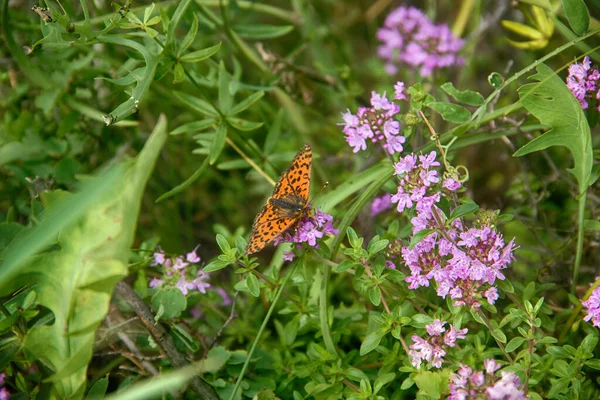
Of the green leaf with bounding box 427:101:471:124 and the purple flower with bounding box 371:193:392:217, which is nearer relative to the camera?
the green leaf with bounding box 427:101:471:124

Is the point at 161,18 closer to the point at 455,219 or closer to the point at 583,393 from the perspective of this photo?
the point at 455,219

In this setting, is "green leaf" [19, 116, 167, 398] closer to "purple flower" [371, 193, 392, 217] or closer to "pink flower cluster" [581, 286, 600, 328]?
"purple flower" [371, 193, 392, 217]

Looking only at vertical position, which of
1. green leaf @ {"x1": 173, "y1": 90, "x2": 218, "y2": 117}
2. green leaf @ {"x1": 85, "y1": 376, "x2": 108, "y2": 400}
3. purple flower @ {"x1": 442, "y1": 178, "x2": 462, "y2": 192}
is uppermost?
green leaf @ {"x1": 173, "y1": 90, "x2": 218, "y2": 117}

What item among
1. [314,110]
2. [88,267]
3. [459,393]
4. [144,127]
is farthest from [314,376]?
[144,127]

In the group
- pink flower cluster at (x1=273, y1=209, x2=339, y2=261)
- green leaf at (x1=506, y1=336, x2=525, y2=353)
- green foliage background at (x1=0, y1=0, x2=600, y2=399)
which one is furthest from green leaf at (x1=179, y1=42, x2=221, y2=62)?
green leaf at (x1=506, y1=336, x2=525, y2=353)

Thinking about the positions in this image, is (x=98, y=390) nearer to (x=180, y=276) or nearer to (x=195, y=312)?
(x=180, y=276)

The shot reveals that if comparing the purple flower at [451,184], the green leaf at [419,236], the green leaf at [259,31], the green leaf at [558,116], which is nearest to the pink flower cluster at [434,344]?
the green leaf at [419,236]
